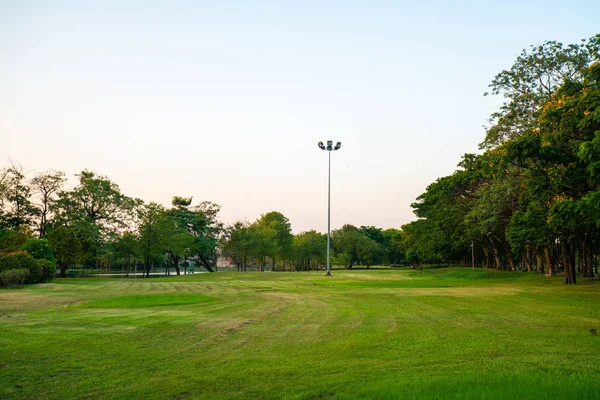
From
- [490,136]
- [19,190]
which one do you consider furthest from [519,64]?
[19,190]

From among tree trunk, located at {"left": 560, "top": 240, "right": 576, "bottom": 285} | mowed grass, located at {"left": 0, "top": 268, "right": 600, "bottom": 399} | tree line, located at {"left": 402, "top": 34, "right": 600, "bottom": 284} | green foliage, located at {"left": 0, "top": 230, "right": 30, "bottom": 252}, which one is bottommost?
mowed grass, located at {"left": 0, "top": 268, "right": 600, "bottom": 399}

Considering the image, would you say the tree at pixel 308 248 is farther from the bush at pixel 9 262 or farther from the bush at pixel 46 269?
the bush at pixel 9 262

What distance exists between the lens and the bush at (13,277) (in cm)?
2723

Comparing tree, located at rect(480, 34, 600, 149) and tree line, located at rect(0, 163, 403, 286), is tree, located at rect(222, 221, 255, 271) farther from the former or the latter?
tree, located at rect(480, 34, 600, 149)

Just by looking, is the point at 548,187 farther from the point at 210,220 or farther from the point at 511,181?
the point at 210,220

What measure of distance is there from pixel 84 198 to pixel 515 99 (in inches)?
1931

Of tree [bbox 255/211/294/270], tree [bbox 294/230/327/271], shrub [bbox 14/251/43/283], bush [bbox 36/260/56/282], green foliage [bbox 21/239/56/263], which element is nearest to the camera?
shrub [bbox 14/251/43/283]

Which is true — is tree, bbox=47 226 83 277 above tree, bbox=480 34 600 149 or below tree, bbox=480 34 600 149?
below

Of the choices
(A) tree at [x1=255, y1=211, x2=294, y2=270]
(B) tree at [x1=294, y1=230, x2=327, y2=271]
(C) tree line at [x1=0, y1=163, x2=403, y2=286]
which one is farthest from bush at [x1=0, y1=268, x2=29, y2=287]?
(B) tree at [x1=294, y1=230, x2=327, y2=271]

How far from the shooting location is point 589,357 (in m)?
7.50

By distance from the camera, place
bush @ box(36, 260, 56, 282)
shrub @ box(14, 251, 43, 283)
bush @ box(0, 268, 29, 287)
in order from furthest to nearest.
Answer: bush @ box(36, 260, 56, 282), shrub @ box(14, 251, 43, 283), bush @ box(0, 268, 29, 287)

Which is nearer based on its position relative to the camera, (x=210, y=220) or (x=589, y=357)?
(x=589, y=357)

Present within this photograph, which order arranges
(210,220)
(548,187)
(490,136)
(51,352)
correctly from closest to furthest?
(51,352), (548,187), (490,136), (210,220)

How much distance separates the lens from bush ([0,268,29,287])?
2723 cm
